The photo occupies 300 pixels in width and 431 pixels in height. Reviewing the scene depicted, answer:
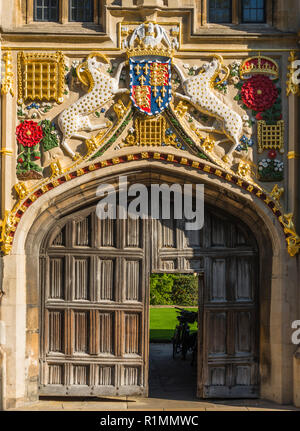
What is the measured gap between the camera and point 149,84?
897cm

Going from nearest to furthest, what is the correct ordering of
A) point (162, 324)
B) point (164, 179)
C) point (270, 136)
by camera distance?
1. point (270, 136)
2. point (164, 179)
3. point (162, 324)

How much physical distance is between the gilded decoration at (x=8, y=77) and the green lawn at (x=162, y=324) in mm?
8302

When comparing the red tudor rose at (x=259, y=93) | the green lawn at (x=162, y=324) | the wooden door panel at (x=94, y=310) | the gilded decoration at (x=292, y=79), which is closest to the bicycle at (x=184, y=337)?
the green lawn at (x=162, y=324)

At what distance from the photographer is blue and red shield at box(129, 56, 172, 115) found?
896cm

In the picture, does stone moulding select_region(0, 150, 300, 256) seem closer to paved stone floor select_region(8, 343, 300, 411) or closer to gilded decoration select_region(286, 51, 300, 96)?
gilded decoration select_region(286, 51, 300, 96)

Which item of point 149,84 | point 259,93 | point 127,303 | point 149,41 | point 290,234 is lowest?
point 127,303

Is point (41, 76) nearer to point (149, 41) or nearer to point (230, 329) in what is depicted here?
point (149, 41)

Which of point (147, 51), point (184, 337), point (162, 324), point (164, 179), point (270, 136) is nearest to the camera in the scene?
point (147, 51)

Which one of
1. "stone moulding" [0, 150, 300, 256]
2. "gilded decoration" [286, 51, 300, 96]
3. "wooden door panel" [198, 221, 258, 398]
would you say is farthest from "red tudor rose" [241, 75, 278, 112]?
"wooden door panel" [198, 221, 258, 398]

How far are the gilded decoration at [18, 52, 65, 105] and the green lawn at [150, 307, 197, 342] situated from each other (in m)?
8.11

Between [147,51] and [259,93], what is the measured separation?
69.8 inches

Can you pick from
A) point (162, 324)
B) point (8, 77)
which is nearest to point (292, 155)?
point (8, 77)

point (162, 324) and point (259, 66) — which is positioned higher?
point (259, 66)

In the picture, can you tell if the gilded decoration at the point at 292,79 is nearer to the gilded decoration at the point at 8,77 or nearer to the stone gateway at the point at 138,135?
the stone gateway at the point at 138,135
